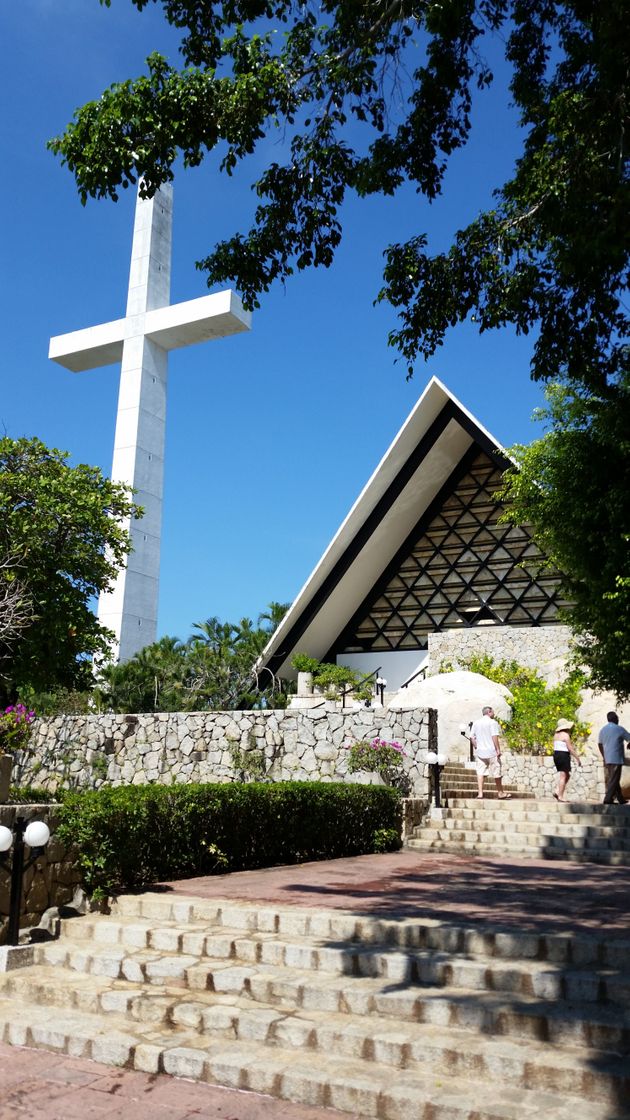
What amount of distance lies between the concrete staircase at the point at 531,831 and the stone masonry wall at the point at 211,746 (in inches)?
35.6

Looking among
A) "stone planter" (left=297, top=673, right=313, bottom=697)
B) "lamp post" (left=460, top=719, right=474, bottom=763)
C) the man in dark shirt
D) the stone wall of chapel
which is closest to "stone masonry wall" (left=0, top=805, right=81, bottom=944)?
the man in dark shirt

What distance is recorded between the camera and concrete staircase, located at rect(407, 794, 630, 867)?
9.76 meters

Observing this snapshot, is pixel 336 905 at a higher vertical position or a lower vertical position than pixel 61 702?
lower

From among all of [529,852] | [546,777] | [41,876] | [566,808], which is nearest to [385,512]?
[546,777]

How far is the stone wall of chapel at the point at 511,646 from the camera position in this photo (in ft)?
67.7

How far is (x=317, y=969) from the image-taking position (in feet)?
16.0

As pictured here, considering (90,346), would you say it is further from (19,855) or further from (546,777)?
(19,855)

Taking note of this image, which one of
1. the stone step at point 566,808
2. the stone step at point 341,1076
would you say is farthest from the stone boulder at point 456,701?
the stone step at point 341,1076

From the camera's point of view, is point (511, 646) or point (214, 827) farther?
point (511, 646)

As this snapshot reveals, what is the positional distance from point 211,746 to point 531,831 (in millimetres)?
5396

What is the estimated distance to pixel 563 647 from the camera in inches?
818

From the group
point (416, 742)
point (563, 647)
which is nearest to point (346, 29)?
point (416, 742)

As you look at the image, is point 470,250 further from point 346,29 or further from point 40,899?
point 40,899

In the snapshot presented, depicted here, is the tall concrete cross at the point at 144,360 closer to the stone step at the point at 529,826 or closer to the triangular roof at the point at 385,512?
the triangular roof at the point at 385,512
